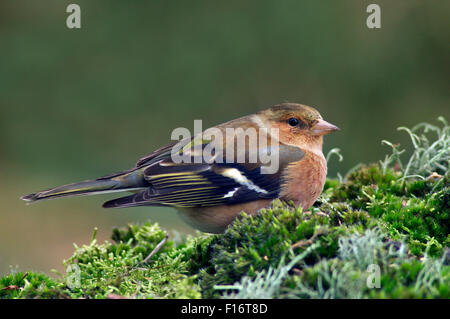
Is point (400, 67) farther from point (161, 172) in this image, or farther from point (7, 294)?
point (7, 294)

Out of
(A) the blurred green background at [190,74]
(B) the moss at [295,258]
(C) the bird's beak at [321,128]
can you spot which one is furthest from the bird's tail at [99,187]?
(A) the blurred green background at [190,74]

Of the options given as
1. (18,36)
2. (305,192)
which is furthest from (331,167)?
(18,36)

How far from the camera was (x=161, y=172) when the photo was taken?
11.3ft

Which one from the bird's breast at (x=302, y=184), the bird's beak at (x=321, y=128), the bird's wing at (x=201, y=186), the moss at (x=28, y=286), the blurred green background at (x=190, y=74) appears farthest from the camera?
the blurred green background at (x=190, y=74)

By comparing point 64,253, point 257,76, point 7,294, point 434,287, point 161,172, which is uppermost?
point 257,76

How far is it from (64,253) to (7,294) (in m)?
4.17

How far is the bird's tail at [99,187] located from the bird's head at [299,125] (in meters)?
1.14

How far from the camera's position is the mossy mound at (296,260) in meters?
1.88

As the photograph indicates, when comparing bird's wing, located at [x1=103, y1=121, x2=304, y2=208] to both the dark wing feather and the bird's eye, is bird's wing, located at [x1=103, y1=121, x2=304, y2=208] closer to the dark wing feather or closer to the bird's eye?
the dark wing feather

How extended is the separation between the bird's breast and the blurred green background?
4.36 meters

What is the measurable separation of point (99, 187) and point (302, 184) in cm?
141

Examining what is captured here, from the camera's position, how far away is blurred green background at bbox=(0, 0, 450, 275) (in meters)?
7.88

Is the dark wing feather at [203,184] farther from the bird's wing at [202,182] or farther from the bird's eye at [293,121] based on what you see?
the bird's eye at [293,121]

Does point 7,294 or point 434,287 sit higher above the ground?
point 434,287
